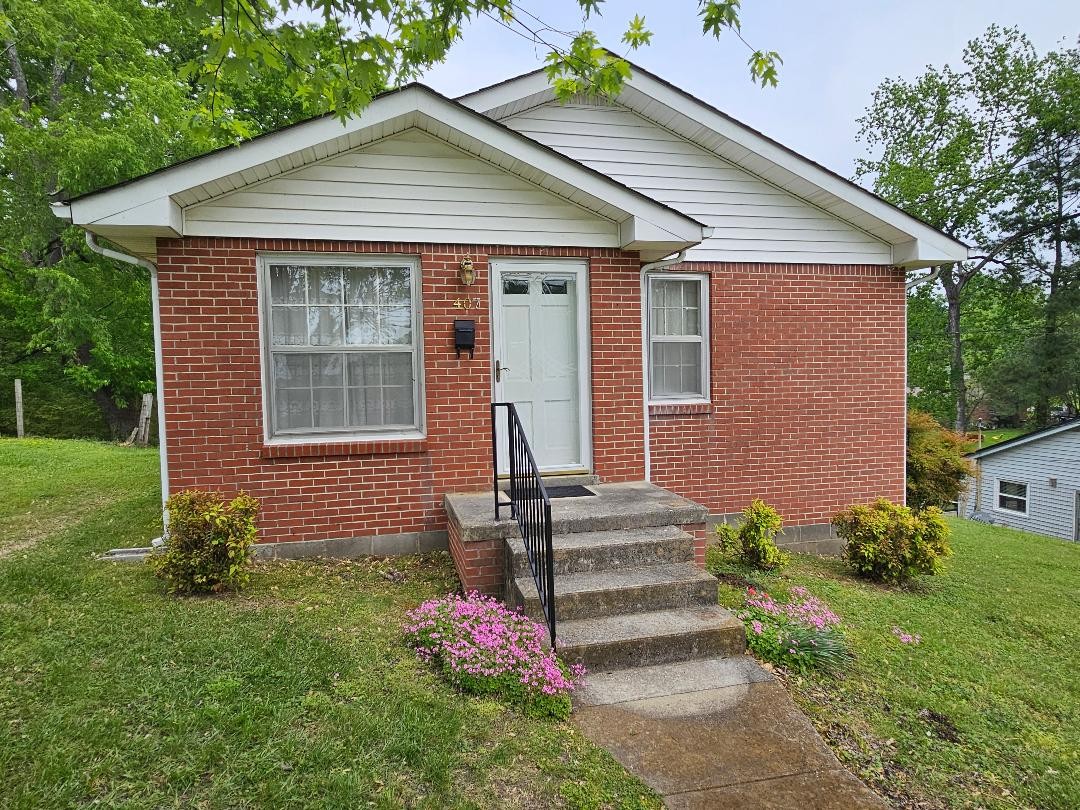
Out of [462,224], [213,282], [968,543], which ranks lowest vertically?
[968,543]

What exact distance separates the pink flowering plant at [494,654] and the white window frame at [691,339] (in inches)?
137

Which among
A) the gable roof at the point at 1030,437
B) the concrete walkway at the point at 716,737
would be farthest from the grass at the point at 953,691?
the gable roof at the point at 1030,437

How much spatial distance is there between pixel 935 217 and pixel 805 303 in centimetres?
2219

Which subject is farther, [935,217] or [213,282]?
[935,217]

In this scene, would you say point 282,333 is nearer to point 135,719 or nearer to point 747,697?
point 135,719

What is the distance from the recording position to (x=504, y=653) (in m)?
3.29

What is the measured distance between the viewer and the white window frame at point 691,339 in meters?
6.41

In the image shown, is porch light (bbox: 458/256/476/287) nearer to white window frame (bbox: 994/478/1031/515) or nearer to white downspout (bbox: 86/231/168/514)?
white downspout (bbox: 86/231/168/514)

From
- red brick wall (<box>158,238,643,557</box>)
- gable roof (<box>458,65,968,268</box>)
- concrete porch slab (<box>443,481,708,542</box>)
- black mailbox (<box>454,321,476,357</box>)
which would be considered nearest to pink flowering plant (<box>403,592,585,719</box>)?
concrete porch slab (<box>443,481,708,542</box>)

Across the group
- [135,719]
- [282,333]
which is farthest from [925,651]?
[282,333]

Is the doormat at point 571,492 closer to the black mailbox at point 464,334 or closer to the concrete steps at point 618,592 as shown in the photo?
the concrete steps at point 618,592

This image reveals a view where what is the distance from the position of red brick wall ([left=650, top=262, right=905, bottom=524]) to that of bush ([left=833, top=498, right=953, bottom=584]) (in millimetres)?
1017

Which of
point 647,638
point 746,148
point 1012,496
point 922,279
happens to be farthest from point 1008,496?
point 647,638

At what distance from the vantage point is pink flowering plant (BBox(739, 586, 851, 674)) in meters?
3.78
